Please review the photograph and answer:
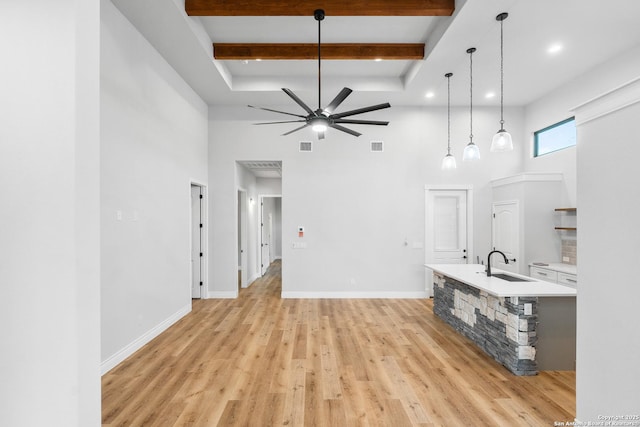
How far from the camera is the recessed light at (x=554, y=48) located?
3691 millimetres

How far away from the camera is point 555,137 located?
5016 millimetres

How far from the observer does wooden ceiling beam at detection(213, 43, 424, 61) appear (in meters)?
4.06

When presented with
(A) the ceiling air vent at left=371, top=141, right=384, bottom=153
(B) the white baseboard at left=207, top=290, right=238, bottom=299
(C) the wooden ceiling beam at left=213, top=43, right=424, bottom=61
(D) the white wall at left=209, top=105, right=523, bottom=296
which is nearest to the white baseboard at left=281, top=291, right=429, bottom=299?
(D) the white wall at left=209, top=105, right=523, bottom=296

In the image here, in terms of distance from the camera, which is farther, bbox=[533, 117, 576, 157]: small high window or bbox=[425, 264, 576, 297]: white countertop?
bbox=[533, 117, 576, 157]: small high window

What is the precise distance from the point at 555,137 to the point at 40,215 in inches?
261

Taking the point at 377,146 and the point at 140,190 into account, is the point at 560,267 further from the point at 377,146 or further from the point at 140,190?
the point at 140,190

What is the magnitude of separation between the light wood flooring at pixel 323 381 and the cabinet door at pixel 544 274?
185 cm

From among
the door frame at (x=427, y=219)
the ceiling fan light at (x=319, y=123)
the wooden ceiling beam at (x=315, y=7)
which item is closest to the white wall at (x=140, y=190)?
the wooden ceiling beam at (x=315, y=7)

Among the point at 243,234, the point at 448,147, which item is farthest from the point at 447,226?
the point at 243,234

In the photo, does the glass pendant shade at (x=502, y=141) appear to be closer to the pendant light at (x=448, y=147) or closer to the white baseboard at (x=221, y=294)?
the pendant light at (x=448, y=147)

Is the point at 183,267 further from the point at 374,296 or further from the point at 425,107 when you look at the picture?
the point at 425,107

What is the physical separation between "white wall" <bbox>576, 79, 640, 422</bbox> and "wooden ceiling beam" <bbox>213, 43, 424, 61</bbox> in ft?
9.61

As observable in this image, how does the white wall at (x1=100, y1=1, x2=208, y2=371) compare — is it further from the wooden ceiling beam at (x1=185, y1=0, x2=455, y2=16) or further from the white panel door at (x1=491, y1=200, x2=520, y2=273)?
the white panel door at (x1=491, y1=200, x2=520, y2=273)

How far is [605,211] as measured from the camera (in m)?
1.60
